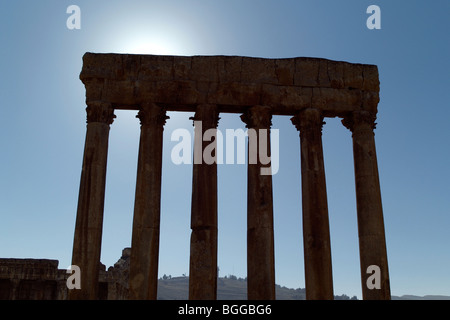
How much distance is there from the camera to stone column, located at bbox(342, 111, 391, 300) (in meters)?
21.1

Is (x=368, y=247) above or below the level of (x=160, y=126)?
below

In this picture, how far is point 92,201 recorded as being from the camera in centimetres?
2116

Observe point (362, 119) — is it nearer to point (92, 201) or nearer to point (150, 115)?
point (150, 115)

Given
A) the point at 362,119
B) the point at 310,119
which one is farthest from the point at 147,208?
the point at 362,119

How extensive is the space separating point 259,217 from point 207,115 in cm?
544

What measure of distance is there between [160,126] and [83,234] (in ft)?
20.1

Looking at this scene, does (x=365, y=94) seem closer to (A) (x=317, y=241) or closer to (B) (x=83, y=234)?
(A) (x=317, y=241)

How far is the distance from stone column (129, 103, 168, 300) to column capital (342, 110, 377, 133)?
9.19 meters

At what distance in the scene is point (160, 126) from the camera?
22.9 meters

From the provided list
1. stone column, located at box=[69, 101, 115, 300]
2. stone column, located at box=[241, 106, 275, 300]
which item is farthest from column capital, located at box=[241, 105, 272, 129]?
stone column, located at box=[69, 101, 115, 300]

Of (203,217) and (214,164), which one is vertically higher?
(214,164)
